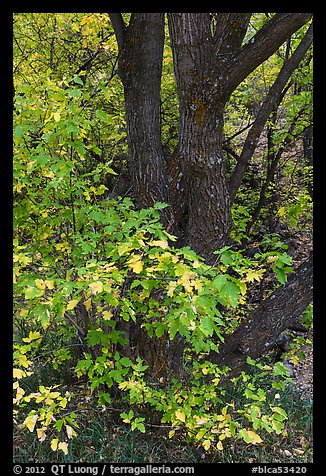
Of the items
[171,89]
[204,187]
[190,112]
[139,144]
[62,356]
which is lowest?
[62,356]

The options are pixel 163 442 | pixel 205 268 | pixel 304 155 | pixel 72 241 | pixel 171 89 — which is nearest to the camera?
pixel 205 268

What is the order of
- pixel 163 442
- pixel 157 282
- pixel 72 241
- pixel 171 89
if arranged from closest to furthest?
pixel 157 282 < pixel 72 241 < pixel 163 442 < pixel 171 89

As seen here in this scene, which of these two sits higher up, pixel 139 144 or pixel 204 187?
pixel 139 144

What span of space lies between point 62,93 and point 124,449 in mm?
2206

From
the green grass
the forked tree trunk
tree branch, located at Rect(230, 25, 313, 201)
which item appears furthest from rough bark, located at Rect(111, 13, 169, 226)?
the green grass

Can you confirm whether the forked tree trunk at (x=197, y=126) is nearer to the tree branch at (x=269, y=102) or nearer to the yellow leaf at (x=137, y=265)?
the tree branch at (x=269, y=102)

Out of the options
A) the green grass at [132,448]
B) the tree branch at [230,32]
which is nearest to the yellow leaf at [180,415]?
the green grass at [132,448]

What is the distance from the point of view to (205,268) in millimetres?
1976

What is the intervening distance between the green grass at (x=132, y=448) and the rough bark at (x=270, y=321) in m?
0.55

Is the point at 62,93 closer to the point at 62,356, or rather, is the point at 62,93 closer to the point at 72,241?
the point at 72,241

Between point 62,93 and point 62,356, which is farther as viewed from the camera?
point 62,356

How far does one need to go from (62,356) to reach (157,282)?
3.81ft

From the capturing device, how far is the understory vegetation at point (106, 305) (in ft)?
6.53
